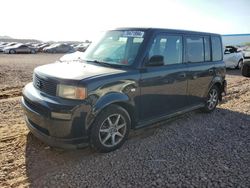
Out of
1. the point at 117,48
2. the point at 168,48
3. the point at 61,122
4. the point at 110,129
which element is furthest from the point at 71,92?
the point at 168,48

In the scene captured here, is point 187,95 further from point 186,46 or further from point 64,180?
point 64,180

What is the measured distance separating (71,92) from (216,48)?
4.15 metres

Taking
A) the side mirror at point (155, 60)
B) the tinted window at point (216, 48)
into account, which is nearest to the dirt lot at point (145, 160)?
the side mirror at point (155, 60)

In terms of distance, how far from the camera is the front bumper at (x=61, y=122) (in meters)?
3.55

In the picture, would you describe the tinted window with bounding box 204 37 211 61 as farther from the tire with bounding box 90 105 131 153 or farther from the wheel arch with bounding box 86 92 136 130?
the tire with bounding box 90 105 131 153

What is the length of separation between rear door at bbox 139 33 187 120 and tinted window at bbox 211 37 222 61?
146 cm

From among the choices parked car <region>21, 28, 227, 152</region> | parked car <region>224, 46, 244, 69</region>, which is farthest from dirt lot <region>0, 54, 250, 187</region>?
parked car <region>224, 46, 244, 69</region>

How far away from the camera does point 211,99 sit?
6473 millimetres

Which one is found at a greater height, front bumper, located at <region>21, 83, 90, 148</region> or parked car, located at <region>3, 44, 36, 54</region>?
parked car, located at <region>3, 44, 36, 54</region>

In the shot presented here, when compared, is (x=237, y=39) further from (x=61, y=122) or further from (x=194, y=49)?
(x=61, y=122)

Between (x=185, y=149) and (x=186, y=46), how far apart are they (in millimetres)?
2102

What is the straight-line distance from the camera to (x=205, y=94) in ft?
20.2

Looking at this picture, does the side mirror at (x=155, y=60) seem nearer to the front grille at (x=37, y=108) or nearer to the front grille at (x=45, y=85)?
the front grille at (x=45, y=85)

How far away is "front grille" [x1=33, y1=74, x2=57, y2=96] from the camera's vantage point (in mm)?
3752
